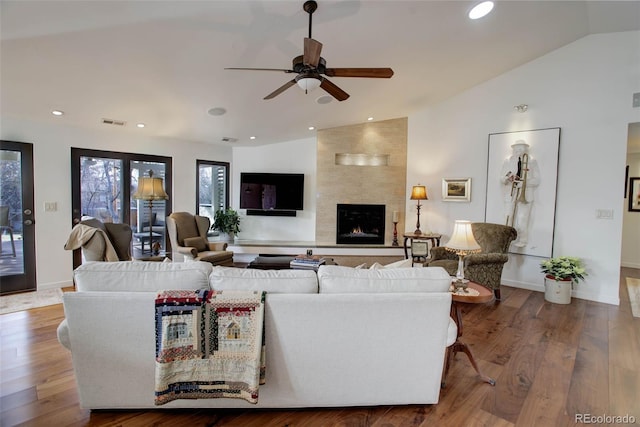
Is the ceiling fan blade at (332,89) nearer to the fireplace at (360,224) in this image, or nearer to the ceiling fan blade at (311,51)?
the ceiling fan blade at (311,51)

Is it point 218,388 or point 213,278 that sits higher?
point 213,278

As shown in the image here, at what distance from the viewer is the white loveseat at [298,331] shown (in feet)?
5.68

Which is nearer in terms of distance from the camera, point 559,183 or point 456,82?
point 559,183

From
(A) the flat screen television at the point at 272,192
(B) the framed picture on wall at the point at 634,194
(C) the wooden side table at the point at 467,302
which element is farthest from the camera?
(A) the flat screen television at the point at 272,192

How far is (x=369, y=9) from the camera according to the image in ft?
9.32

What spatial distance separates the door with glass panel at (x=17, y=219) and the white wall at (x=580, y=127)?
21.3 feet

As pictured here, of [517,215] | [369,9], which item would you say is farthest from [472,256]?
[369,9]

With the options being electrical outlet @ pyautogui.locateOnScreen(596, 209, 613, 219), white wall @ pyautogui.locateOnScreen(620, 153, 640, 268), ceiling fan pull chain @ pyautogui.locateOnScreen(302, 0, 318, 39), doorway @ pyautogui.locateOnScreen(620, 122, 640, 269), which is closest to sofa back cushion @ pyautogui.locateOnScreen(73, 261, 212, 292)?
ceiling fan pull chain @ pyautogui.locateOnScreen(302, 0, 318, 39)

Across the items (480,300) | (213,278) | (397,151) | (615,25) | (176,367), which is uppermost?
(615,25)

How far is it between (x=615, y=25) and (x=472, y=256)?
3262 mm

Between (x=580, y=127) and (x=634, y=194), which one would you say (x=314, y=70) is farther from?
(x=634, y=194)

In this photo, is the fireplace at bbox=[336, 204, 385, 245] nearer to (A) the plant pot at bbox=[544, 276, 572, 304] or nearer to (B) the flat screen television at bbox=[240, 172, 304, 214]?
(B) the flat screen television at bbox=[240, 172, 304, 214]

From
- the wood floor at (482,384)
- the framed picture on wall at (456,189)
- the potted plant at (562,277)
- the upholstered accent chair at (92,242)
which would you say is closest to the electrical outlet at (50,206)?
the upholstered accent chair at (92,242)

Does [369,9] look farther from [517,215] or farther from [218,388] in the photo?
[517,215]
